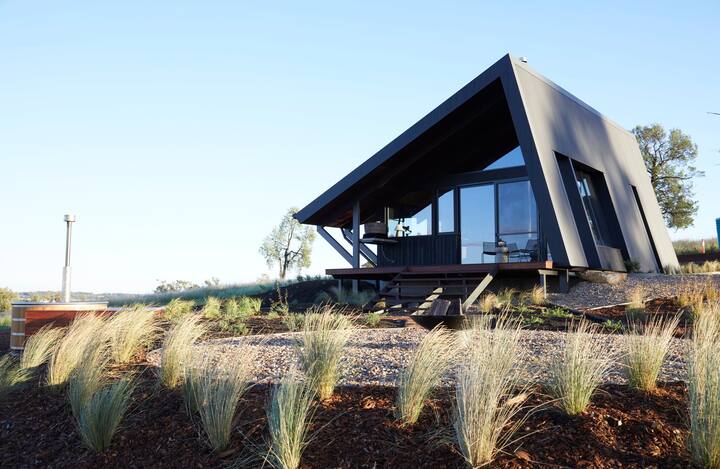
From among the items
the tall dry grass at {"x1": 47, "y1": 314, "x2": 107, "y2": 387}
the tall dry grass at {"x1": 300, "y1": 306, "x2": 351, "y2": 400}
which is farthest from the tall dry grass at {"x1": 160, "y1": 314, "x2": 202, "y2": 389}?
the tall dry grass at {"x1": 300, "y1": 306, "x2": 351, "y2": 400}

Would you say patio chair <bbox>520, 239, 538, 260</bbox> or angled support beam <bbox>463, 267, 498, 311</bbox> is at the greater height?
patio chair <bbox>520, 239, 538, 260</bbox>

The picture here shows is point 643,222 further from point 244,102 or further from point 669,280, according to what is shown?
point 244,102

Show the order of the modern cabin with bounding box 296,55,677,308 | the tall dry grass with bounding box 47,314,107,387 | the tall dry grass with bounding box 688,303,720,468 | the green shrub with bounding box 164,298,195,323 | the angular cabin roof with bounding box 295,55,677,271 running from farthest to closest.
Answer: the modern cabin with bounding box 296,55,677,308, the angular cabin roof with bounding box 295,55,677,271, the green shrub with bounding box 164,298,195,323, the tall dry grass with bounding box 47,314,107,387, the tall dry grass with bounding box 688,303,720,468

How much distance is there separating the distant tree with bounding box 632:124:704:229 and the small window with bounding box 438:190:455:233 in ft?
52.1

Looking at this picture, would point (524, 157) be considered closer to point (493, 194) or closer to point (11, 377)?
point (493, 194)

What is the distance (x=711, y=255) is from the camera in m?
24.6

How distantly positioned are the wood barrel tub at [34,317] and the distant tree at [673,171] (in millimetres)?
25312

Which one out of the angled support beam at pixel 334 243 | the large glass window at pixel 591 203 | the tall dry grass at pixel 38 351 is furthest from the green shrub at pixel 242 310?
the large glass window at pixel 591 203

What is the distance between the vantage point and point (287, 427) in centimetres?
354

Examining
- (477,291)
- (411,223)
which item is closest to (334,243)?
(411,223)

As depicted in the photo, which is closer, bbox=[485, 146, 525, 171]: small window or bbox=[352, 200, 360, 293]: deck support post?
bbox=[352, 200, 360, 293]: deck support post

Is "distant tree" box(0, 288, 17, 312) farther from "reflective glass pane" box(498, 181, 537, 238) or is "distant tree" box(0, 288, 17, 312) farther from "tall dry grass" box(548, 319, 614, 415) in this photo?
"tall dry grass" box(548, 319, 614, 415)

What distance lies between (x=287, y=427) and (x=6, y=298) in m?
19.7

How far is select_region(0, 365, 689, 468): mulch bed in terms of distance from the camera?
129 inches
